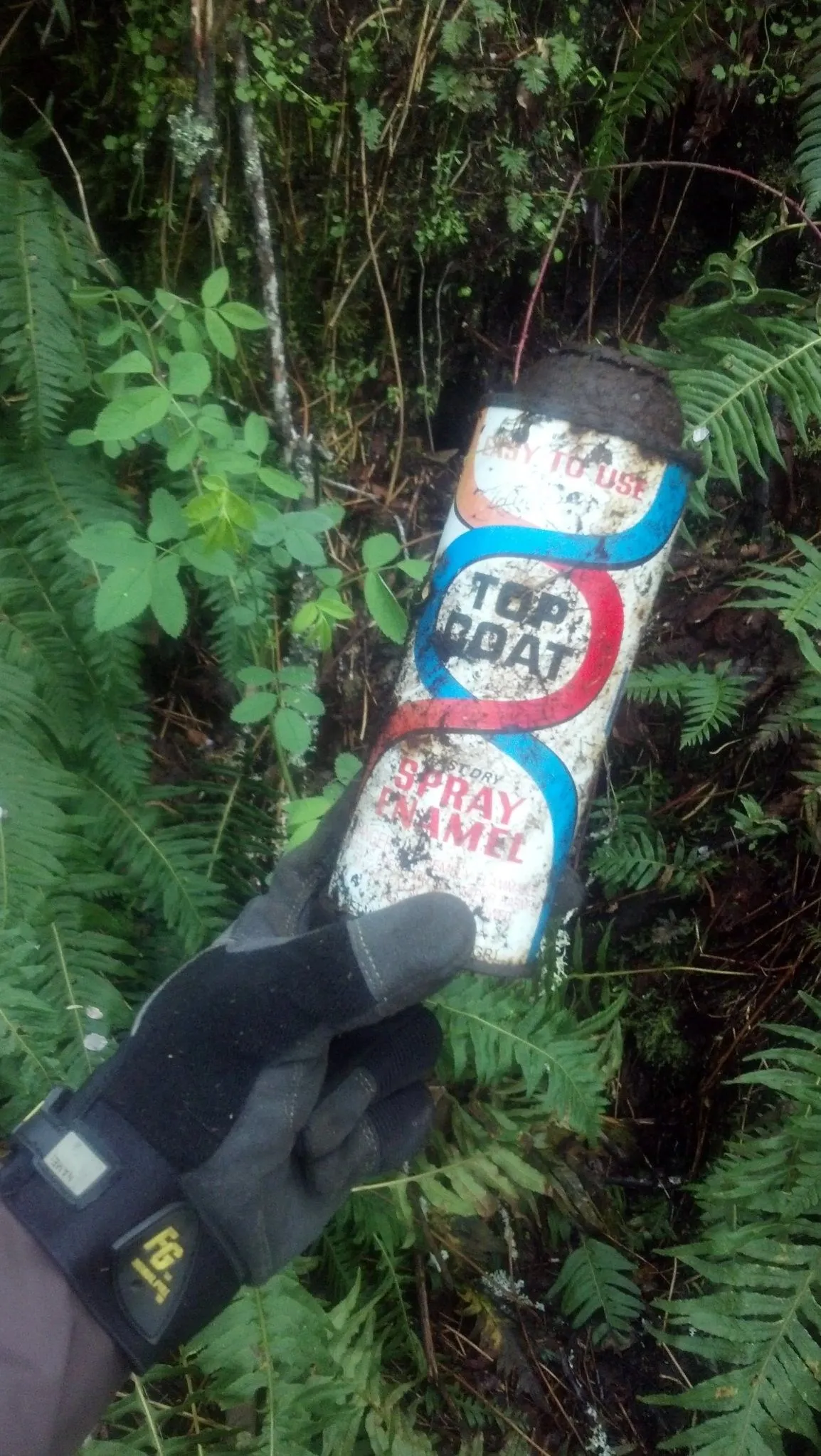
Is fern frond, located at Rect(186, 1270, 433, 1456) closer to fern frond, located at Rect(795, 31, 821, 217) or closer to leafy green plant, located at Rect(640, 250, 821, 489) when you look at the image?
leafy green plant, located at Rect(640, 250, 821, 489)

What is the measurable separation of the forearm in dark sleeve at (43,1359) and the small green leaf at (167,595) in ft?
2.36

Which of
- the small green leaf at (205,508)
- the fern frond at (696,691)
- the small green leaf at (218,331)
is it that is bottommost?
the fern frond at (696,691)

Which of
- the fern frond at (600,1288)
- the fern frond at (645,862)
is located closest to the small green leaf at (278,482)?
the fern frond at (645,862)

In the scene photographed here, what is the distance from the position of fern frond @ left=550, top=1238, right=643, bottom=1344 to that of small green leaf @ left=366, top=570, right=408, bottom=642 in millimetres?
1166

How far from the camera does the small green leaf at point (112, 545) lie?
116 cm

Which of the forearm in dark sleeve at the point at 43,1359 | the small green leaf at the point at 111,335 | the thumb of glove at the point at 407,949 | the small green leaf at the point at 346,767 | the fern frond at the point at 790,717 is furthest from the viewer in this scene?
the fern frond at the point at 790,717

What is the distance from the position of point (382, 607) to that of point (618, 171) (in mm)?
848

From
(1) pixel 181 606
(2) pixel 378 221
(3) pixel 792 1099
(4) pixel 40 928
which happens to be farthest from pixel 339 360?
(3) pixel 792 1099

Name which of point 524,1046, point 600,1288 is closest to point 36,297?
point 524,1046

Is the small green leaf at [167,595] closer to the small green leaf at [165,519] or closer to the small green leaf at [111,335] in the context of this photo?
the small green leaf at [165,519]

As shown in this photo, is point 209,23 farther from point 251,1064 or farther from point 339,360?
point 251,1064

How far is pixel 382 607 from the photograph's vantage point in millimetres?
1307

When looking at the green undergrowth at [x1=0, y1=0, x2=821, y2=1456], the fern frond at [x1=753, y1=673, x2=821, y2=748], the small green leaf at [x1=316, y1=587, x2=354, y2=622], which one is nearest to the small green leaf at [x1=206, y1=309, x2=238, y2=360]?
the green undergrowth at [x1=0, y1=0, x2=821, y2=1456]

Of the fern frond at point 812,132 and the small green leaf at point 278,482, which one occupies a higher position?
the fern frond at point 812,132
